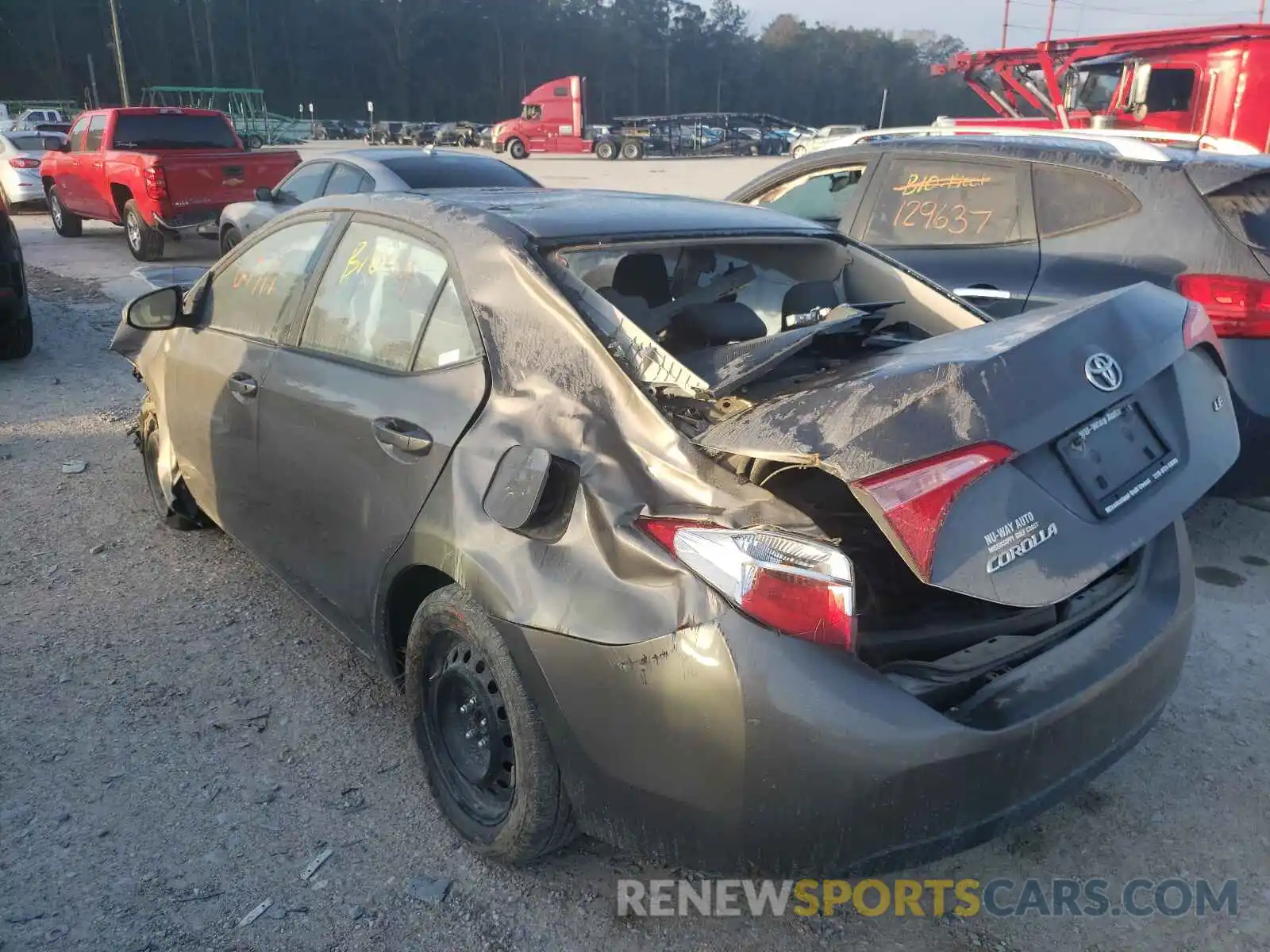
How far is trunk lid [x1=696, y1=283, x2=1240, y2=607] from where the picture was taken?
72.4 inches

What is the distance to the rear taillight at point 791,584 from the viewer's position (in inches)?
72.8

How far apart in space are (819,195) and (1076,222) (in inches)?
67.2

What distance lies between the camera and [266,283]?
3494 mm

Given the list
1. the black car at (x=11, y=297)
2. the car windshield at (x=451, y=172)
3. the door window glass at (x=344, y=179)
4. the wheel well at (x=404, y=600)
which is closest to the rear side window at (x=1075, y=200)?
the wheel well at (x=404, y=600)

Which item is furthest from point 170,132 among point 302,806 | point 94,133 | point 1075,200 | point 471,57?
point 471,57

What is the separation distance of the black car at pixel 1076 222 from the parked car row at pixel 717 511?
55.9 inches

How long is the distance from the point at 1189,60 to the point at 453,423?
12.5 meters

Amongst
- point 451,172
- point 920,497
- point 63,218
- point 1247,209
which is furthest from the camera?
point 63,218

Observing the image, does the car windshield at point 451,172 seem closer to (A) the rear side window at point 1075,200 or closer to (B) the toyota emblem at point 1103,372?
(A) the rear side window at point 1075,200

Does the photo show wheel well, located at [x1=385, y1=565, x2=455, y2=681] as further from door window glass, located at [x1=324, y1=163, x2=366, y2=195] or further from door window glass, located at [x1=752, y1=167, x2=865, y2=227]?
door window glass, located at [x1=324, y1=163, x2=366, y2=195]

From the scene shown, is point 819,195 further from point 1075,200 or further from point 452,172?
point 452,172

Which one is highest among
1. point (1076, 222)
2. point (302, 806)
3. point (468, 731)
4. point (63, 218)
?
point (1076, 222)

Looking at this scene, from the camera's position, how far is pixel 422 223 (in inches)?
110

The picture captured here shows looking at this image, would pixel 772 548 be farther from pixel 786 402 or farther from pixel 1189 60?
pixel 1189 60
